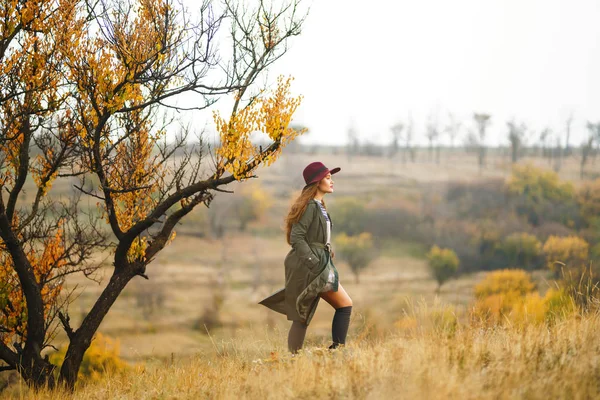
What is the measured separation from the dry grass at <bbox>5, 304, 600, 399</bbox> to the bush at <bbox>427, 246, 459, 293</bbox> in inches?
2611

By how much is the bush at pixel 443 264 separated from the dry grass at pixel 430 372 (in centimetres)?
6633

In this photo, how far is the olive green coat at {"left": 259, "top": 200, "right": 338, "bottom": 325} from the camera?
589cm

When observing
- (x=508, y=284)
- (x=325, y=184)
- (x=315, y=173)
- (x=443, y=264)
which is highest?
(x=315, y=173)

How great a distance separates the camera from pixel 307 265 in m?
5.91

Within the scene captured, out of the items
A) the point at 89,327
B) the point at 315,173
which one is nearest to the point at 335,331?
the point at 315,173

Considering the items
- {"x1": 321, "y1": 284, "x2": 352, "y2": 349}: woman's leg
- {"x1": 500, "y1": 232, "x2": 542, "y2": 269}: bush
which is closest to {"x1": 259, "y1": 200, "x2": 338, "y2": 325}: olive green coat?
{"x1": 321, "y1": 284, "x2": 352, "y2": 349}: woman's leg

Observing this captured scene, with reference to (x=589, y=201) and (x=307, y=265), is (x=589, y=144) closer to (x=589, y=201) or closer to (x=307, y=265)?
(x=589, y=201)

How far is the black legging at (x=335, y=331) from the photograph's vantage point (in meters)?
5.99

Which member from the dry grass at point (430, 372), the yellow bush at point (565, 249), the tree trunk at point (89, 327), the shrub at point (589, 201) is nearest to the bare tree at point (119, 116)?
the tree trunk at point (89, 327)

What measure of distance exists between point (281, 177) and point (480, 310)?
8843 cm

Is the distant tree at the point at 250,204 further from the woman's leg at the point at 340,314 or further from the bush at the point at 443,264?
the woman's leg at the point at 340,314

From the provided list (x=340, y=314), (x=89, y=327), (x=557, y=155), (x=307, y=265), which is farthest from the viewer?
(x=557, y=155)

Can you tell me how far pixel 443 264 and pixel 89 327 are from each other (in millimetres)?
65810

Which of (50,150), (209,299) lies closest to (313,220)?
(50,150)
